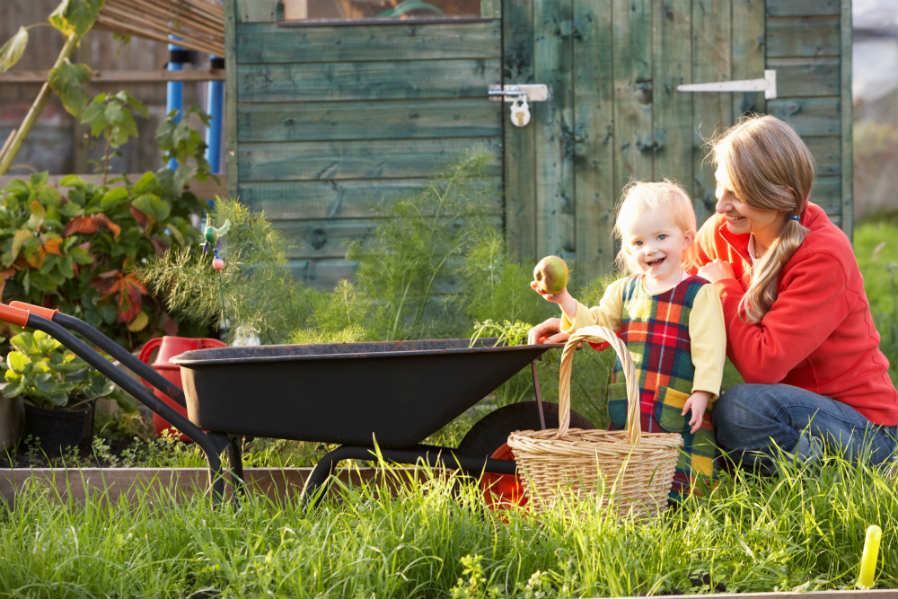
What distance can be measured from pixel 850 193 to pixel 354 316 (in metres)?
2.43

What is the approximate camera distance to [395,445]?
7.47 feet

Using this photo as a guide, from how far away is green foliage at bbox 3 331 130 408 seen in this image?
3.14 m

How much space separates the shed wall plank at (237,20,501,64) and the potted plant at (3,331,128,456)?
167 cm

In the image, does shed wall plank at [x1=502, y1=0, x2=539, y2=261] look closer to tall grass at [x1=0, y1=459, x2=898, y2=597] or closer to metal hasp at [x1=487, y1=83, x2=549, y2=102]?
metal hasp at [x1=487, y1=83, x2=549, y2=102]

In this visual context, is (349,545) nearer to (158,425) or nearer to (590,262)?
(158,425)

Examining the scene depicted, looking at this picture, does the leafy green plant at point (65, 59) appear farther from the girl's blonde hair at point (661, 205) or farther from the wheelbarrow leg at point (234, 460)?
the girl's blonde hair at point (661, 205)

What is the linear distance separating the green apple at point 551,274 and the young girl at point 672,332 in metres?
0.03

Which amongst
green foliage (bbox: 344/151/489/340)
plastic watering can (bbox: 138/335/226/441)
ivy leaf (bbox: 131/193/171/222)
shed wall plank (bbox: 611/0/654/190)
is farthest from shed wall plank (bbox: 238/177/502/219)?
plastic watering can (bbox: 138/335/226/441)

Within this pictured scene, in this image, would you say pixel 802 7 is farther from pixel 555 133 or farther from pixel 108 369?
pixel 108 369

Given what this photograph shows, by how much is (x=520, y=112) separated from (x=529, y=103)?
2.7 inches

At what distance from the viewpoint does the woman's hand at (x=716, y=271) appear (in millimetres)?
2463

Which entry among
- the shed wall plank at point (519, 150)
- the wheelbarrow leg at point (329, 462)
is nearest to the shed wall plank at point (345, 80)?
the shed wall plank at point (519, 150)

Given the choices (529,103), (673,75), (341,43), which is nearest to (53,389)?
(341,43)

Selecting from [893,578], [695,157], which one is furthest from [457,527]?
[695,157]
